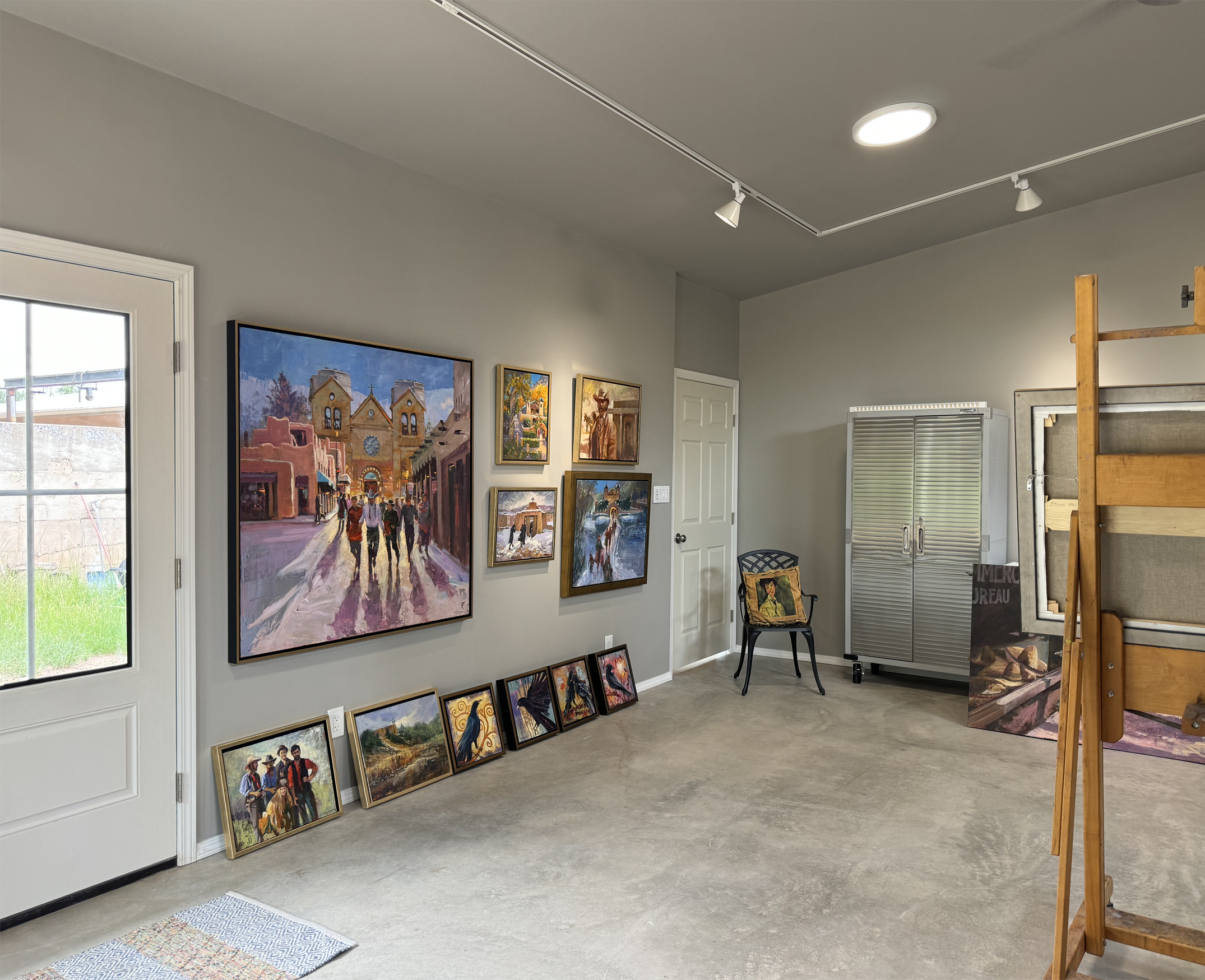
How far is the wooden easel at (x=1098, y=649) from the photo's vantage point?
1.98m

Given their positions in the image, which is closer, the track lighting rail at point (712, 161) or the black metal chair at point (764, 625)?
the track lighting rail at point (712, 161)

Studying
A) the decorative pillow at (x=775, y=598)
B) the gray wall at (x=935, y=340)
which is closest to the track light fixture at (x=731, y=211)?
the gray wall at (x=935, y=340)

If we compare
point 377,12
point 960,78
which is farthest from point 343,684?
point 960,78

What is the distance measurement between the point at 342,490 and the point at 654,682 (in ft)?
9.32

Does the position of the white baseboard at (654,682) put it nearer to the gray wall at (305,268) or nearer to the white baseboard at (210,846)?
the gray wall at (305,268)

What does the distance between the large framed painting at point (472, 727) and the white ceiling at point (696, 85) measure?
8.24 feet

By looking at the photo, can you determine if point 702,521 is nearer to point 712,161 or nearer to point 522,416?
point 522,416

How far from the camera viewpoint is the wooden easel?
1977 millimetres

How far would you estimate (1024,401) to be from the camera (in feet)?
7.80

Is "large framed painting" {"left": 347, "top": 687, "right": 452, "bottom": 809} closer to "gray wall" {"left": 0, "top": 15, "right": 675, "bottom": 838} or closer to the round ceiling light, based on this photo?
"gray wall" {"left": 0, "top": 15, "right": 675, "bottom": 838}

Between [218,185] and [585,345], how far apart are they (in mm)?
2231

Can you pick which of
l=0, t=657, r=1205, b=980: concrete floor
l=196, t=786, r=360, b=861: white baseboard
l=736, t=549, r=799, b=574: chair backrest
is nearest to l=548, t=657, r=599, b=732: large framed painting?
l=0, t=657, r=1205, b=980: concrete floor

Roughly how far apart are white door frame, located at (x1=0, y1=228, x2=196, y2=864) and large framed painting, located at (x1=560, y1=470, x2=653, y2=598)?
6.92ft

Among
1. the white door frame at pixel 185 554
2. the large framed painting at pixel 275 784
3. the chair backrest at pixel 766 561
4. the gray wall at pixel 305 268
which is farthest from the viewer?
the chair backrest at pixel 766 561
